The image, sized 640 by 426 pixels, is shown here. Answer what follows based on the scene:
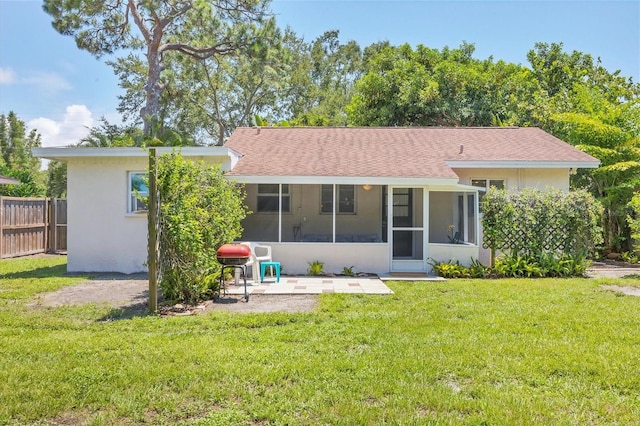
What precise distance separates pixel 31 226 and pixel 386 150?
12.5 metres

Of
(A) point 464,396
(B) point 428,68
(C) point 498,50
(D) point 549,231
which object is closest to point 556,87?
(C) point 498,50

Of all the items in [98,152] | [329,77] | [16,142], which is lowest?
[98,152]

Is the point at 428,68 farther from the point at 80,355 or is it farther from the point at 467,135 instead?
the point at 80,355

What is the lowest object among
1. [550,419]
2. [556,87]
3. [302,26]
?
[550,419]

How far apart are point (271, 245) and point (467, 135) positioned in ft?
28.7

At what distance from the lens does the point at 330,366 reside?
446 cm

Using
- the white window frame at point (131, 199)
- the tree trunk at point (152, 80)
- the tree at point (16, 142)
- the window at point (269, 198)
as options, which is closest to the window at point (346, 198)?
the window at point (269, 198)

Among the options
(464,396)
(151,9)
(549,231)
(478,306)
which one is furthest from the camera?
(151,9)

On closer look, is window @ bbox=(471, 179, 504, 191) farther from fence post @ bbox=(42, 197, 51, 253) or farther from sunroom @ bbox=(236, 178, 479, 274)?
fence post @ bbox=(42, 197, 51, 253)

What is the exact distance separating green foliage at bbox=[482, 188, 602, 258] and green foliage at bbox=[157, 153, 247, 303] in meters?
6.91

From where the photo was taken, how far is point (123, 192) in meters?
11.5

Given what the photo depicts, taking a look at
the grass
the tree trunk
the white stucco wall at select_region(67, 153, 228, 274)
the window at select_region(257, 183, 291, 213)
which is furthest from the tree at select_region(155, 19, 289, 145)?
the grass

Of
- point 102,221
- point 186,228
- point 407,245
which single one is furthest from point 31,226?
point 407,245

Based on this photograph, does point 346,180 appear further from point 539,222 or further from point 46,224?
point 46,224
